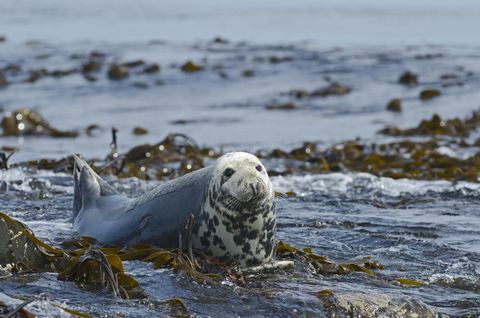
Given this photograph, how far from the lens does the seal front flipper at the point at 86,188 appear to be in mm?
6355

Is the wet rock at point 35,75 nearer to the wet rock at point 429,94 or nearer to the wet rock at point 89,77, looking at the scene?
the wet rock at point 89,77

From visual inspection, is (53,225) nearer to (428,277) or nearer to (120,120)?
(428,277)

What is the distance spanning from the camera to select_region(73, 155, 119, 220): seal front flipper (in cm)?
→ 636

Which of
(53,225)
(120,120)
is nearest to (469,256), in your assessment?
(53,225)

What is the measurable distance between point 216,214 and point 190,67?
18.7 metres

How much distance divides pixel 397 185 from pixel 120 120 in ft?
29.8

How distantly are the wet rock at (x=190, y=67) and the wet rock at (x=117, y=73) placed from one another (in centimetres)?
143

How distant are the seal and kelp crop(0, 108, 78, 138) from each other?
9.43 m

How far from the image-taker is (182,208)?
17.6 feet

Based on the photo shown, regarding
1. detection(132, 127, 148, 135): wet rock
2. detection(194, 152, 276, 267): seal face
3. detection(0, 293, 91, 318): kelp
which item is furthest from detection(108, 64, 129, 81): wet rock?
detection(0, 293, 91, 318): kelp

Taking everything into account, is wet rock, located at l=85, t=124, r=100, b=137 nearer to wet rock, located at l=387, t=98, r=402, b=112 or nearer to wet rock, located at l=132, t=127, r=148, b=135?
wet rock, located at l=132, t=127, r=148, b=135

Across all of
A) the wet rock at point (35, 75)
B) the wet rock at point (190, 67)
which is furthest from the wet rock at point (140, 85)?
the wet rock at point (35, 75)

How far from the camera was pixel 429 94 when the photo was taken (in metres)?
18.7

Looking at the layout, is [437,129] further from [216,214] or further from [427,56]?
[427,56]
